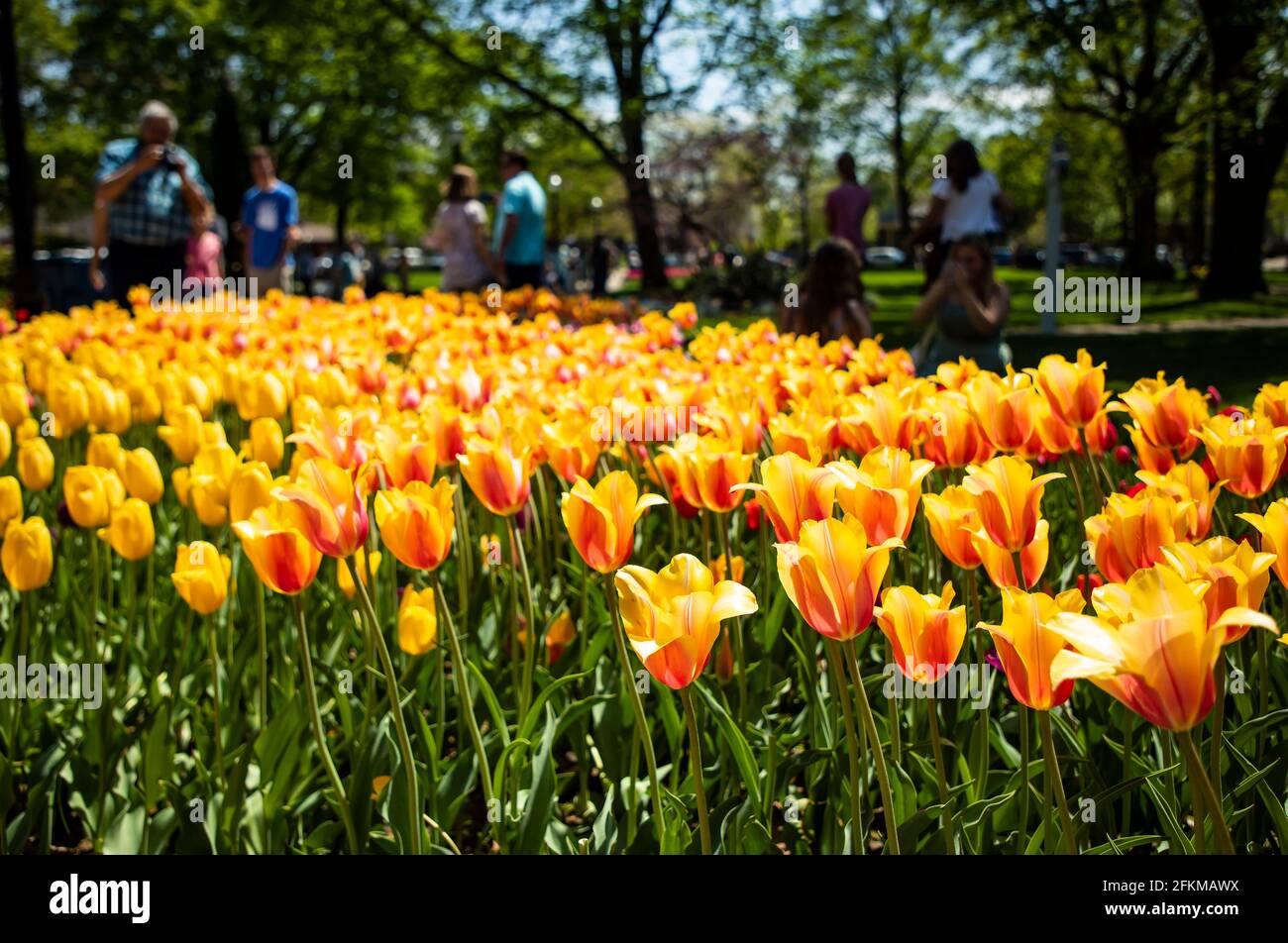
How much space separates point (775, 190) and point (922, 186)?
36.7 meters

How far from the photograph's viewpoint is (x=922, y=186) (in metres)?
60.8

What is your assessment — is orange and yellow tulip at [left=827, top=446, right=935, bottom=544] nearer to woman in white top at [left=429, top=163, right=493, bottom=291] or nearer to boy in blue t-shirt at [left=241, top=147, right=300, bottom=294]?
woman in white top at [left=429, top=163, right=493, bottom=291]

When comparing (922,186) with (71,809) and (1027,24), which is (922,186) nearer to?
(1027,24)

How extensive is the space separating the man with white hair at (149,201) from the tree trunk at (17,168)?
7.58 ft

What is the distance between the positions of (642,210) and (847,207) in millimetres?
8877

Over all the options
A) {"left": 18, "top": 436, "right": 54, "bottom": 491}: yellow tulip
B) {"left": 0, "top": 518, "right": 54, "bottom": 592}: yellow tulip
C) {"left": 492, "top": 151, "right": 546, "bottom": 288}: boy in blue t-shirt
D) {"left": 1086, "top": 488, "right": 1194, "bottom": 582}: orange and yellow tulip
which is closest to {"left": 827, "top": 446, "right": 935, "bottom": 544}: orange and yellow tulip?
{"left": 1086, "top": 488, "right": 1194, "bottom": 582}: orange and yellow tulip

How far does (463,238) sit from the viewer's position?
970 cm

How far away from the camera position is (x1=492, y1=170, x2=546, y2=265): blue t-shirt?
372 inches

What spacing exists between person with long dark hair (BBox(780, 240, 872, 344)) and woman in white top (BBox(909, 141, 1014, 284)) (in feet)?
9.26

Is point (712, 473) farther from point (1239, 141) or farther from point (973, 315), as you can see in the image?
point (1239, 141)

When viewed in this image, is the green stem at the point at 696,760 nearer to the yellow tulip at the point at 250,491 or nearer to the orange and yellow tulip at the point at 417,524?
the orange and yellow tulip at the point at 417,524

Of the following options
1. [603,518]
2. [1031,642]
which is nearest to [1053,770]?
[1031,642]

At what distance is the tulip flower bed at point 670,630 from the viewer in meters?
1.41
